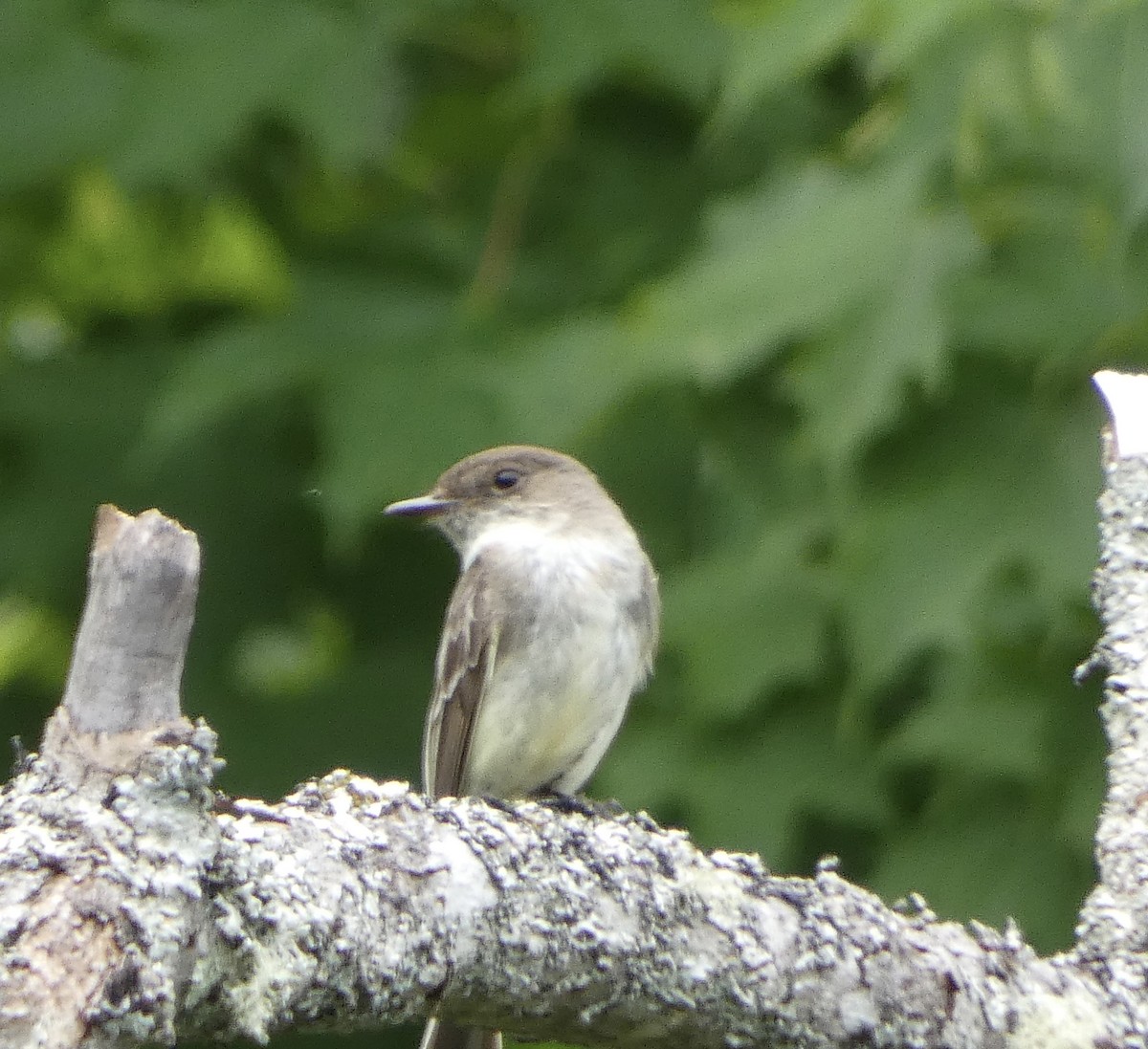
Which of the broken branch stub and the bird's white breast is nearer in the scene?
the broken branch stub

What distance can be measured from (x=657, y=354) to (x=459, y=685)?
49.6 inches

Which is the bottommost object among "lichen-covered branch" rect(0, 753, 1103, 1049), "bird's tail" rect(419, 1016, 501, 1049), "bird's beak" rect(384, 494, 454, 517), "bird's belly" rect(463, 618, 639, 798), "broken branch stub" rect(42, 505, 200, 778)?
"lichen-covered branch" rect(0, 753, 1103, 1049)

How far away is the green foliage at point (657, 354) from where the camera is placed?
4316 mm

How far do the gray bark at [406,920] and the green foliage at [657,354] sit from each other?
1.29 meters

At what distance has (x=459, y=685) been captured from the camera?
525 cm

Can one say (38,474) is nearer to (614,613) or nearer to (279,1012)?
(614,613)

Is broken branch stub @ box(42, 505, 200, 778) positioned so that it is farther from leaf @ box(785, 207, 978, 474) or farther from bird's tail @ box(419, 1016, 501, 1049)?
bird's tail @ box(419, 1016, 501, 1049)

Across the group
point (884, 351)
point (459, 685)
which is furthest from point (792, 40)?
point (459, 685)

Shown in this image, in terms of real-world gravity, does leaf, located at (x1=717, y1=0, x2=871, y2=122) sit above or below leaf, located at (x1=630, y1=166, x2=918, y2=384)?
above

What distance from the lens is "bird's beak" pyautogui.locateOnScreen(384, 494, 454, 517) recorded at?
5294 millimetres

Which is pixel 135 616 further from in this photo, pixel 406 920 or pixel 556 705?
pixel 556 705

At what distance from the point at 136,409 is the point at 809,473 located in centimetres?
211

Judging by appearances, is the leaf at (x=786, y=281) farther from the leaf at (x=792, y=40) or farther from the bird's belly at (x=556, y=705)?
the bird's belly at (x=556, y=705)

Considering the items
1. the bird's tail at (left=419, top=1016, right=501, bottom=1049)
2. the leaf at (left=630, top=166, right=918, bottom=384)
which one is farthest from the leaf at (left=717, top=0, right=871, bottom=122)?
the bird's tail at (left=419, top=1016, right=501, bottom=1049)
